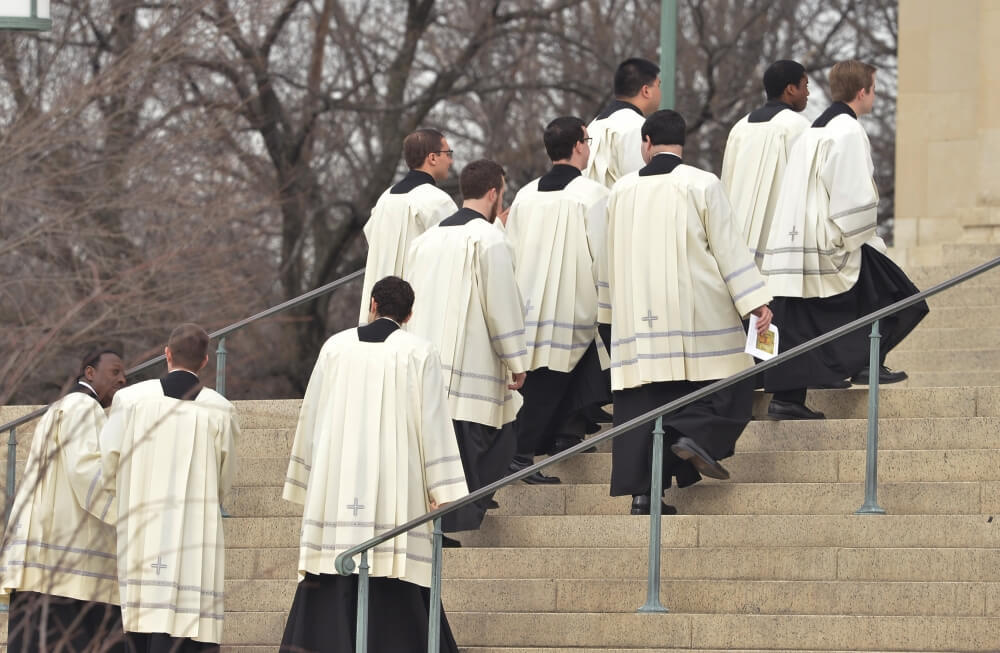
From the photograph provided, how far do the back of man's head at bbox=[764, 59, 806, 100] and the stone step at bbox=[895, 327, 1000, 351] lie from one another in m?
2.96

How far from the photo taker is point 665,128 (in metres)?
11.1

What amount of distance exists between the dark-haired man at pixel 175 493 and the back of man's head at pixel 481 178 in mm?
1665

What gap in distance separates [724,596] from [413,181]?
337 centimetres

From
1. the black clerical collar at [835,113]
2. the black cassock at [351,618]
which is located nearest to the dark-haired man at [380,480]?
the black cassock at [351,618]

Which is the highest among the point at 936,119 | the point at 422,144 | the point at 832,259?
the point at 936,119

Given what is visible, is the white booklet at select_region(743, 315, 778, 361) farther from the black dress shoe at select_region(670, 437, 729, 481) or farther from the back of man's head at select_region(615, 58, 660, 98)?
the back of man's head at select_region(615, 58, 660, 98)

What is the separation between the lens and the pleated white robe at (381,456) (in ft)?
31.6

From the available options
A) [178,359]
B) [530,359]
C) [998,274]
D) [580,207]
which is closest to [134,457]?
[178,359]

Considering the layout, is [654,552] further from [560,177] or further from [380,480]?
[560,177]

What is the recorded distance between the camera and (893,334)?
11.8 meters

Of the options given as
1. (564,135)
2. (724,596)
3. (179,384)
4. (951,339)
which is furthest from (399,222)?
(951,339)

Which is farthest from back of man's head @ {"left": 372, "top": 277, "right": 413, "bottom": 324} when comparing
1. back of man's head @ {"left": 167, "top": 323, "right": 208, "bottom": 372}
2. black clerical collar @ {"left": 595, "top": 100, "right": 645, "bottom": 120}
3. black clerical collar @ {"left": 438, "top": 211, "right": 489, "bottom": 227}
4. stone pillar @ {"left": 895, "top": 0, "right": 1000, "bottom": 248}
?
stone pillar @ {"left": 895, "top": 0, "right": 1000, "bottom": 248}

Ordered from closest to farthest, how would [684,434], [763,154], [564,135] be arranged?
[684,434], [564,135], [763,154]

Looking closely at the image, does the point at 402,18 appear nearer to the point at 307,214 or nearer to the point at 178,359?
the point at 307,214
